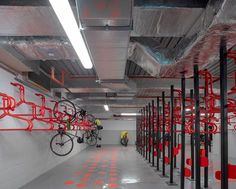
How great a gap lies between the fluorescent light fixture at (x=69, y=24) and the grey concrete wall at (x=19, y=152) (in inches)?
79.0

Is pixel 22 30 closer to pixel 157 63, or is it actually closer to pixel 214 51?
pixel 157 63

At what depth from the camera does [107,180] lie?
6.25m

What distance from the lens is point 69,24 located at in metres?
2.52

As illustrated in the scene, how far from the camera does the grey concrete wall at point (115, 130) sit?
20.3 meters

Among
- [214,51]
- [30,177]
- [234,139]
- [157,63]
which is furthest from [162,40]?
[234,139]

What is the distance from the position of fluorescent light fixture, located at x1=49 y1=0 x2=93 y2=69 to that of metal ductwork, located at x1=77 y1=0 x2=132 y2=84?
0.08 m

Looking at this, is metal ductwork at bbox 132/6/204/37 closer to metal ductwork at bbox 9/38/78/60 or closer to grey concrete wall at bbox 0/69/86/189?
metal ductwork at bbox 9/38/78/60

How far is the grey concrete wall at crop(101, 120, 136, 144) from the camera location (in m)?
20.3

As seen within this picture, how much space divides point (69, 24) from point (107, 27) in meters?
0.36

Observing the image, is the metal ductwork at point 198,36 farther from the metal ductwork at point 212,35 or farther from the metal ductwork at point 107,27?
the metal ductwork at point 107,27

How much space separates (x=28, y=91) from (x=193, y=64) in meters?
3.72

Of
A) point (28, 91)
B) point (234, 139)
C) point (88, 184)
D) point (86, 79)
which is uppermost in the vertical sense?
point (86, 79)

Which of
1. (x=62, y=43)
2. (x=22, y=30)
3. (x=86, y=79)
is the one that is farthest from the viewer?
(x=86, y=79)

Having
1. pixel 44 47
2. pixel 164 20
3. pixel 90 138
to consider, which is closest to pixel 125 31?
pixel 164 20
